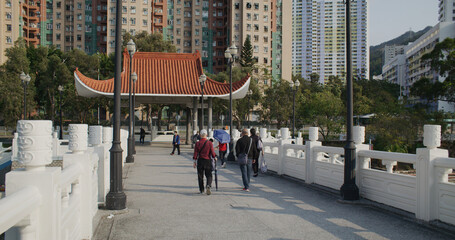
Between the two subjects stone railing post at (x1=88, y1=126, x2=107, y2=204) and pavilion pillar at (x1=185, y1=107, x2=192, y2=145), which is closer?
stone railing post at (x1=88, y1=126, x2=107, y2=204)

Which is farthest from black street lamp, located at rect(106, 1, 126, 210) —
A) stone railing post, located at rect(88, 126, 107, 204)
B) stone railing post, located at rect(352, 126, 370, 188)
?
stone railing post, located at rect(352, 126, 370, 188)

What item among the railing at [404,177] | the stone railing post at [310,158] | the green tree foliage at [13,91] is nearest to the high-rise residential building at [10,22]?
the green tree foliage at [13,91]

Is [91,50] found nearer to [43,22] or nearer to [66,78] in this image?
[43,22]

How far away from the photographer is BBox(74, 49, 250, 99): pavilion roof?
33719mm

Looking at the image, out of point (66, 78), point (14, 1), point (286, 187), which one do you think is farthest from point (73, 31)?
point (286, 187)

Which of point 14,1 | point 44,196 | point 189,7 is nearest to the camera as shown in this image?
point 44,196

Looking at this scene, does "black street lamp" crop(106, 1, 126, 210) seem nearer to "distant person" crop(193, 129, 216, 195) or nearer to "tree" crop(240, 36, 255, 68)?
"distant person" crop(193, 129, 216, 195)

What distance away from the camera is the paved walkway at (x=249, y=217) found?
21.7 feet

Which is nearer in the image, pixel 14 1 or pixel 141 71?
pixel 141 71

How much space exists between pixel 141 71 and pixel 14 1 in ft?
196

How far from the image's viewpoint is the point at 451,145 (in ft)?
122

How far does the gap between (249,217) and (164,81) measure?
30027 mm

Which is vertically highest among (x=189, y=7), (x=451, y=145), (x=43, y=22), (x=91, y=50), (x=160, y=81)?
(x=189, y=7)

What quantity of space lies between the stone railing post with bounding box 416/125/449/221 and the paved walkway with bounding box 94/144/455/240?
314 millimetres
